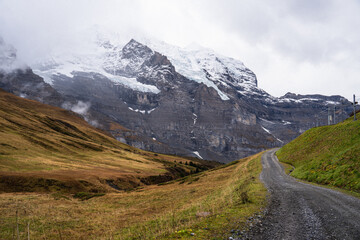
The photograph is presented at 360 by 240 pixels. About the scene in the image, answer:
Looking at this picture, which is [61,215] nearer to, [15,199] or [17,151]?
[15,199]

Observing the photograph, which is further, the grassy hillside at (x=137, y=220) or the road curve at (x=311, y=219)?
the grassy hillside at (x=137, y=220)

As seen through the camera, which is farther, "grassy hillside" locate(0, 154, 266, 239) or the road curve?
"grassy hillside" locate(0, 154, 266, 239)

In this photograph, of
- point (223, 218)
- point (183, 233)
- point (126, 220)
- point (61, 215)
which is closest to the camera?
point (183, 233)

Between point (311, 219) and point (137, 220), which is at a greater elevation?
point (311, 219)

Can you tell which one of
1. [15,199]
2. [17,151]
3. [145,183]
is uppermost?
[17,151]

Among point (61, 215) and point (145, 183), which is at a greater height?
point (61, 215)

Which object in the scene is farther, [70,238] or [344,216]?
[70,238]

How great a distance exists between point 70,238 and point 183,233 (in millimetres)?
12205

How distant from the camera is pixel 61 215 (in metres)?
25.6

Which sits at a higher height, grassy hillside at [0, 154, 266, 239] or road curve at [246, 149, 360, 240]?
road curve at [246, 149, 360, 240]

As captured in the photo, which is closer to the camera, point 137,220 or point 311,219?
point 311,219

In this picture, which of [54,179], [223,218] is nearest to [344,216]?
[223,218]

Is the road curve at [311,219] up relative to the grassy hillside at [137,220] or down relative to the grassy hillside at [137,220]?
up

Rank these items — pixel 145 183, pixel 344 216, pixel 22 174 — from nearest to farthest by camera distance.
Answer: pixel 344 216 → pixel 22 174 → pixel 145 183
